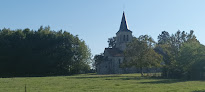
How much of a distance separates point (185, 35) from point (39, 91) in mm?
Answer: 77278

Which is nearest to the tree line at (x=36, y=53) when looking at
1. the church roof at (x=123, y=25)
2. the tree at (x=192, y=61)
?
the church roof at (x=123, y=25)

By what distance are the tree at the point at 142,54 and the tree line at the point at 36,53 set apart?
23756mm

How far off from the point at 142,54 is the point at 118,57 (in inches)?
1211

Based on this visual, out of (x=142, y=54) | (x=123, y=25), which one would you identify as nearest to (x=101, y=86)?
(x=142, y=54)

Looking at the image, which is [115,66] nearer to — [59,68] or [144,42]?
[59,68]

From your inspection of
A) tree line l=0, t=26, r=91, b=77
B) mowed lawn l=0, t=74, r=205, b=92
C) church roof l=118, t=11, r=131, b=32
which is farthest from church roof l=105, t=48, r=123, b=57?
mowed lawn l=0, t=74, r=205, b=92

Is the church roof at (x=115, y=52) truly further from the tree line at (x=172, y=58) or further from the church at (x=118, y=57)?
the tree line at (x=172, y=58)

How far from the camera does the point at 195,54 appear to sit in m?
45.3

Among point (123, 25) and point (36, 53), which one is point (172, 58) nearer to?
point (123, 25)

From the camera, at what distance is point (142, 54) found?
55781 millimetres

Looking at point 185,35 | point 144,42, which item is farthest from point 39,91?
point 185,35

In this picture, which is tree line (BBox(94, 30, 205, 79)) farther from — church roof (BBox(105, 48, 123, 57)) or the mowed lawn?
church roof (BBox(105, 48, 123, 57))

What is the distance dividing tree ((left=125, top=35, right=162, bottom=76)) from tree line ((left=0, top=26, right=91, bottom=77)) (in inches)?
935

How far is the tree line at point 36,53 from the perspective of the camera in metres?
71.1
